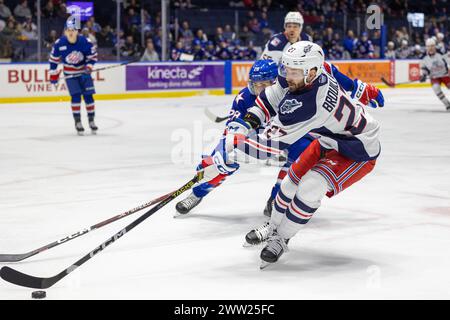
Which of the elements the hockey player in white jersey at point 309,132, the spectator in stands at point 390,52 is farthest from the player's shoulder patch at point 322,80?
the spectator in stands at point 390,52

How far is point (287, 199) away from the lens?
4.30 meters

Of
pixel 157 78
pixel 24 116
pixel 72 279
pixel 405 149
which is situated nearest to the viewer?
pixel 72 279

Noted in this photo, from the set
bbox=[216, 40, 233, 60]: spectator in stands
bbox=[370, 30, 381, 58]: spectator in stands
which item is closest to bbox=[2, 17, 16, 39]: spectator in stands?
bbox=[216, 40, 233, 60]: spectator in stands

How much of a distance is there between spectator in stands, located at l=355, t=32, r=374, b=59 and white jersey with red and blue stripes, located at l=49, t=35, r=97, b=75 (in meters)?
10.3

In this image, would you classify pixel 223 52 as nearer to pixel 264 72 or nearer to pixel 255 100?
pixel 264 72

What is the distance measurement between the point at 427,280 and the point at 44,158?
5.15 m

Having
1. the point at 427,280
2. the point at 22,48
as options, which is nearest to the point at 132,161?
the point at 427,280

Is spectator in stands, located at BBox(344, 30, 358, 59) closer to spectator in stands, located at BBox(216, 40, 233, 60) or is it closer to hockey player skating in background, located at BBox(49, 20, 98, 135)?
spectator in stands, located at BBox(216, 40, 233, 60)

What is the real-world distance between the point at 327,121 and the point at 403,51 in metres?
17.3

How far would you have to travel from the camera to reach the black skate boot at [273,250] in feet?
13.5

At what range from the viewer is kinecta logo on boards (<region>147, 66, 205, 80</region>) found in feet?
52.9

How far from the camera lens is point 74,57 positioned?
34.4ft
